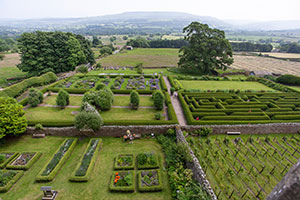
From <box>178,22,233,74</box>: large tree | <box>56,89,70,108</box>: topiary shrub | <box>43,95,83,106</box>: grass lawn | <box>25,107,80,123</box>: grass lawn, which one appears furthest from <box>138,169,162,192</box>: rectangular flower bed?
<box>178,22,233,74</box>: large tree

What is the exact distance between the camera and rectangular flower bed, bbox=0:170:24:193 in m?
14.4

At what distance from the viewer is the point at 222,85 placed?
1642 inches

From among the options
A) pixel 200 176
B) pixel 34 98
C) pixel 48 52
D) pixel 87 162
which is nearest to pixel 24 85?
pixel 34 98

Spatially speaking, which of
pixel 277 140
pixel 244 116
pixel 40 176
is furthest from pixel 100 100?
pixel 277 140

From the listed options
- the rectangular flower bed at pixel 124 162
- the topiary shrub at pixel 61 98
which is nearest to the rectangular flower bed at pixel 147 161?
the rectangular flower bed at pixel 124 162

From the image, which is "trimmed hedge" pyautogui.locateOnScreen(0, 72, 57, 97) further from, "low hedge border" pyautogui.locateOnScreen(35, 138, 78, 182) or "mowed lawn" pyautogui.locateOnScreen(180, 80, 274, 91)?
"mowed lawn" pyautogui.locateOnScreen(180, 80, 274, 91)

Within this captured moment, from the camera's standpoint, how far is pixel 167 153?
18.8 metres

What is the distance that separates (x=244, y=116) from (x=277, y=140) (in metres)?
5.28

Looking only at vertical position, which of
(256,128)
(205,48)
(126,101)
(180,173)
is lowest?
(180,173)

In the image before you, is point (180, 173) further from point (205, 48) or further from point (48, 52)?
point (48, 52)

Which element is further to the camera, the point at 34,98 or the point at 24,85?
the point at 24,85

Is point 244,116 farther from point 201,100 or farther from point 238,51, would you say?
point 238,51

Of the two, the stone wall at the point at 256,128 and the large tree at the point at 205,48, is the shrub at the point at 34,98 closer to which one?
the stone wall at the point at 256,128

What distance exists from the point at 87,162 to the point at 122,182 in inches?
196
